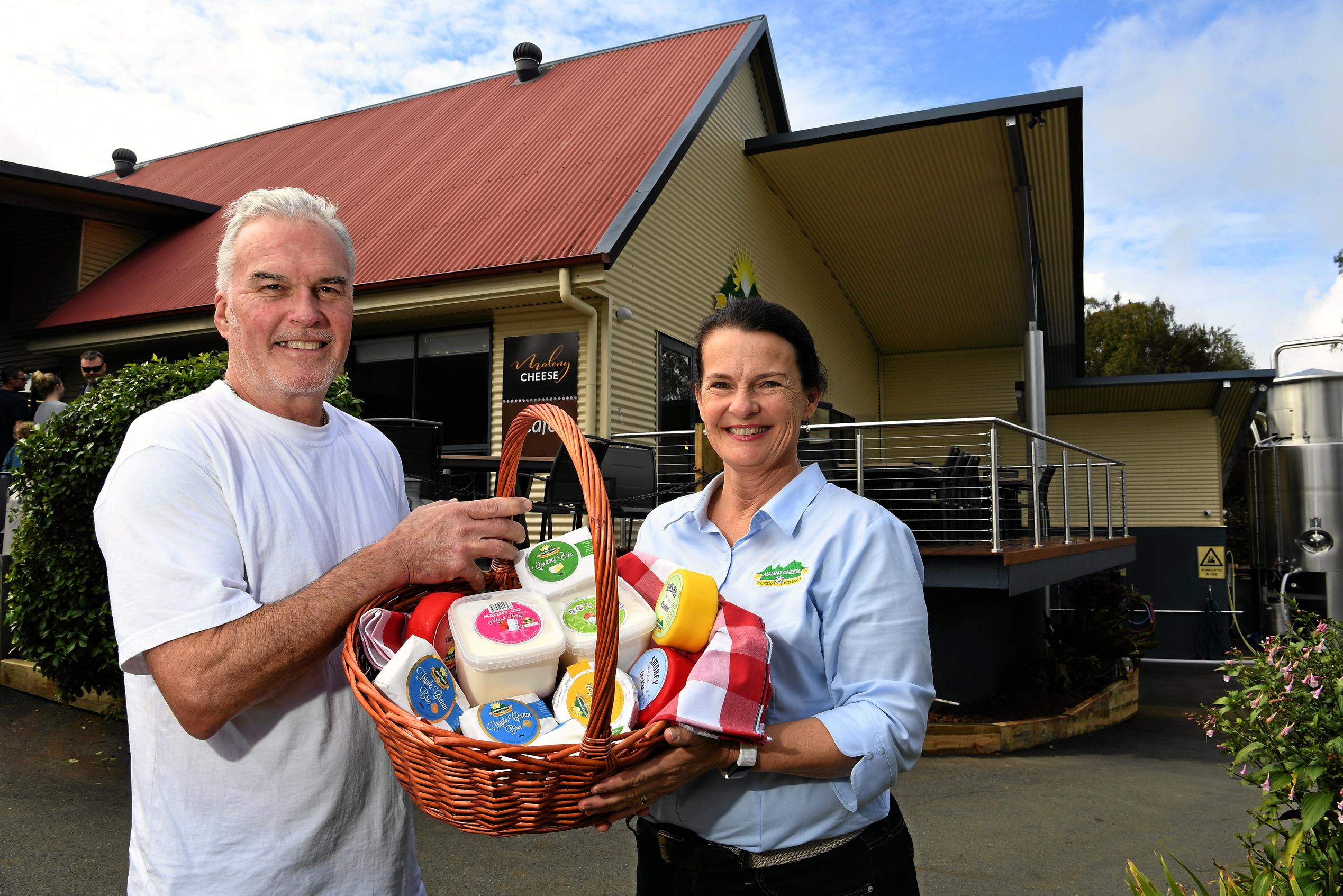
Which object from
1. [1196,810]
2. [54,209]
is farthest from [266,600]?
[54,209]

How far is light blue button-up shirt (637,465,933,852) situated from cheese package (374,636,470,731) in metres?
0.51

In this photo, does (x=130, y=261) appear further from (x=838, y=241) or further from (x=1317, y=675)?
(x=1317, y=675)

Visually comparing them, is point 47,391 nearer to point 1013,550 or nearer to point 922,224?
point 1013,550

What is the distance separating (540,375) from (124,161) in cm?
1563

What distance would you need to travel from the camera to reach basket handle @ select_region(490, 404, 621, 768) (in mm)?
1229

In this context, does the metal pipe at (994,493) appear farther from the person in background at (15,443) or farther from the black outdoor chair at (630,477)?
the person in background at (15,443)

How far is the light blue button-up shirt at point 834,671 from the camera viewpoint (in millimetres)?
1513

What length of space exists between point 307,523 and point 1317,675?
9.53ft

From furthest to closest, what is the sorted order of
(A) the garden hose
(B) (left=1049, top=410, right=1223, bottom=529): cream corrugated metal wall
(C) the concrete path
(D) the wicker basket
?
(B) (left=1049, top=410, right=1223, bottom=529): cream corrugated metal wall
(A) the garden hose
(C) the concrete path
(D) the wicker basket

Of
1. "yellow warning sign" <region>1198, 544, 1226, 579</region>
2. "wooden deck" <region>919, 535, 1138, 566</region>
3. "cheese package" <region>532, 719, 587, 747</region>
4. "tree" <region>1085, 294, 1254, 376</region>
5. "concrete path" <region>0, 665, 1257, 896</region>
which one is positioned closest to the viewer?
"cheese package" <region>532, 719, 587, 747</region>

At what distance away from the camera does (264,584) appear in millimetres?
1504

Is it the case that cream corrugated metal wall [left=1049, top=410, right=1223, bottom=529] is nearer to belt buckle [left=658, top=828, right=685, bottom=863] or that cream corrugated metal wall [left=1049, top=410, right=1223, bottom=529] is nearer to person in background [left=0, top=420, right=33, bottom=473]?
person in background [left=0, top=420, right=33, bottom=473]

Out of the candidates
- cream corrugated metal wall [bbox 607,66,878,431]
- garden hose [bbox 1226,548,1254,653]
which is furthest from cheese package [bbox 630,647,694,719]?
garden hose [bbox 1226,548,1254,653]

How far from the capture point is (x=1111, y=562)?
459 inches
